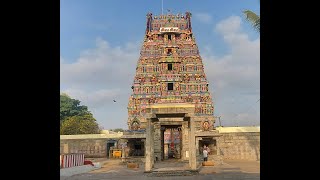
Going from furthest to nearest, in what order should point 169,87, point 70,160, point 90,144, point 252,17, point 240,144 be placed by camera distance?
point 90,144
point 240,144
point 169,87
point 70,160
point 252,17

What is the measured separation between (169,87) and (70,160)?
9.91m

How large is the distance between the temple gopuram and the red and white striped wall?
172 inches

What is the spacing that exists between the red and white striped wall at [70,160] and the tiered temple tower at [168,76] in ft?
17.6

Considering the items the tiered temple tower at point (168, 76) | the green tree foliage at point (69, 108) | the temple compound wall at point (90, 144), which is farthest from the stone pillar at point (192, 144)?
the green tree foliage at point (69, 108)

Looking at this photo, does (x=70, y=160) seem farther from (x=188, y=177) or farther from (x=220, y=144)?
(x=220, y=144)

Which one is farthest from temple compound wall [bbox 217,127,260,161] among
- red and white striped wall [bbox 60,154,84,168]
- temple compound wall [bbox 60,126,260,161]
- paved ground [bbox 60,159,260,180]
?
red and white striped wall [bbox 60,154,84,168]

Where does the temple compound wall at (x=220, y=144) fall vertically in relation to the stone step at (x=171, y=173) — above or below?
above

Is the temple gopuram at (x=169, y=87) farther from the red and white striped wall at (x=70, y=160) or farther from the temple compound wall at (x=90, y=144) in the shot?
the red and white striped wall at (x=70, y=160)

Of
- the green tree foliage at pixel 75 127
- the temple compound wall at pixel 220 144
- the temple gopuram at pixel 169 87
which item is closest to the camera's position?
the temple gopuram at pixel 169 87

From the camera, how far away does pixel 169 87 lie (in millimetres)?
27188

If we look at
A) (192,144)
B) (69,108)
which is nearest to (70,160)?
(192,144)

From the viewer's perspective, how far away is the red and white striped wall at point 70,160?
19.5 meters
